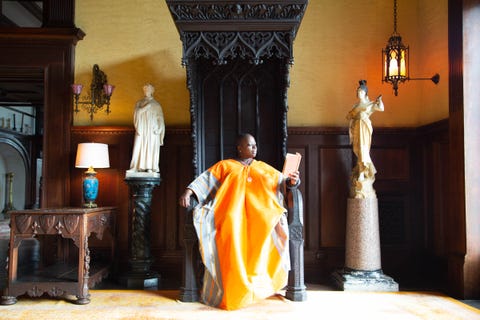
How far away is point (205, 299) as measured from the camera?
3760 millimetres

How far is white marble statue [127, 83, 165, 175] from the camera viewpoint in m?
4.89

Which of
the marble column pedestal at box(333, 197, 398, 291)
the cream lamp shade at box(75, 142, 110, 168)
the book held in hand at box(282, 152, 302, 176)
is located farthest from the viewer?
the cream lamp shade at box(75, 142, 110, 168)

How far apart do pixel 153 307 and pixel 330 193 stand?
279 centimetres

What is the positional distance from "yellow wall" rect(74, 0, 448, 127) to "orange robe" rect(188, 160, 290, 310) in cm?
174

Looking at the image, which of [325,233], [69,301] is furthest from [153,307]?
[325,233]

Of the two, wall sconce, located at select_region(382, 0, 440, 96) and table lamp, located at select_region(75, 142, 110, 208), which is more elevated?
wall sconce, located at select_region(382, 0, 440, 96)

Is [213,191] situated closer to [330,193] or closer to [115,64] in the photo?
[330,193]

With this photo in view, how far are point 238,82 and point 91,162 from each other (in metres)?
2.02

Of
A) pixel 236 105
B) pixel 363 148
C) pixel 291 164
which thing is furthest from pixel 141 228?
pixel 363 148

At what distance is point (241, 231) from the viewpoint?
12.7 feet

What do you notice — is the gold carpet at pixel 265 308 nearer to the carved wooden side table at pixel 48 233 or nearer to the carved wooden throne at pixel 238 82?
the carved wooden side table at pixel 48 233

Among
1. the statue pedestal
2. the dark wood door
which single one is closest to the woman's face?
the dark wood door

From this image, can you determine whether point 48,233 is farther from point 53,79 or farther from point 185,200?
point 53,79

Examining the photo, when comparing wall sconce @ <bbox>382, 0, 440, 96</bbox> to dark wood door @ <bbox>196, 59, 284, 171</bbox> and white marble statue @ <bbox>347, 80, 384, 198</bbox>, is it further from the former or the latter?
dark wood door @ <bbox>196, 59, 284, 171</bbox>
